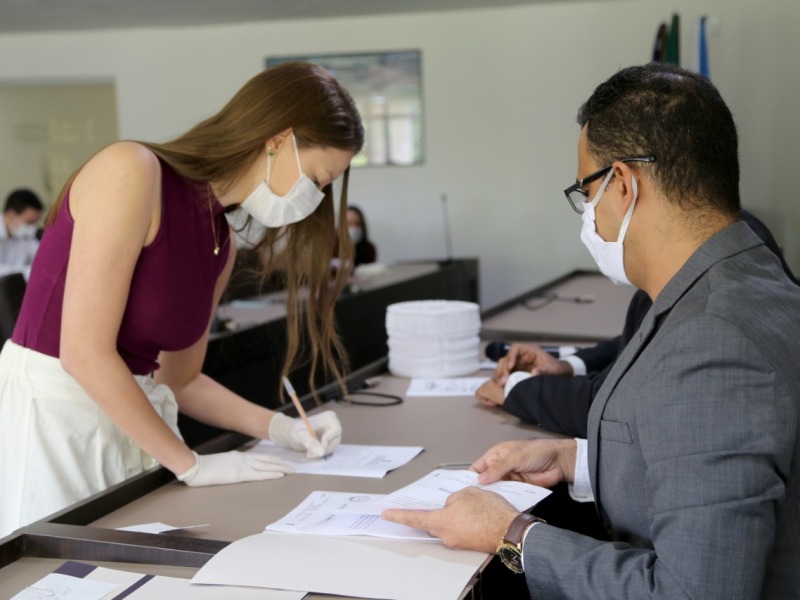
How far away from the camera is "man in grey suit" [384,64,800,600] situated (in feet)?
3.11

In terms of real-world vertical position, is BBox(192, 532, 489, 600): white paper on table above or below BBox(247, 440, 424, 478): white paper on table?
above

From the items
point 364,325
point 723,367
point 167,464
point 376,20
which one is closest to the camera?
point 723,367

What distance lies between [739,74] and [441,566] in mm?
6700

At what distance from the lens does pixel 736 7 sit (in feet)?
22.7

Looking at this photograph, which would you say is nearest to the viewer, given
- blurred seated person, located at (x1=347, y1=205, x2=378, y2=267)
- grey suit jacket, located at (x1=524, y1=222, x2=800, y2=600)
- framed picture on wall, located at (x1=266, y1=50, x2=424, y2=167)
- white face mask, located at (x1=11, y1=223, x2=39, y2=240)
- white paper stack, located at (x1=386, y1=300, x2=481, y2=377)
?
grey suit jacket, located at (x1=524, y1=222, x2=800, y2=600)

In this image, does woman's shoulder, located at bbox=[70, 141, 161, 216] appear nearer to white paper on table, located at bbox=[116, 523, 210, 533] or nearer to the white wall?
white paper on table, located at bbox=[116, 523, 210, 533]

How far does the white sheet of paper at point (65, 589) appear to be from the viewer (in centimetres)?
109

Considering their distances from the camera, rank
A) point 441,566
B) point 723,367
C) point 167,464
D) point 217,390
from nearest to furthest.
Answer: point 723,367 → point 441,566 → point 167,464 → point 217,390

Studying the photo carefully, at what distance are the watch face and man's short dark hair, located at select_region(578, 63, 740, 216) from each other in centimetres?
48

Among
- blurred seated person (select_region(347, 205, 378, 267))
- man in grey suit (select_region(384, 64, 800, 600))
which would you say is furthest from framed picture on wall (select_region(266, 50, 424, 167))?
man in grey suit (select_region(384, 64, 800, 600))

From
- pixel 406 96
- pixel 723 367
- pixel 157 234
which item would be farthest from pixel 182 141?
pixel 406 96

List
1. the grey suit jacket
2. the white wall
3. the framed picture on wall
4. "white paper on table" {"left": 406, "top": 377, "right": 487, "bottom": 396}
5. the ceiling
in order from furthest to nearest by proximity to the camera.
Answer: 1. the framed picture on wall
2. the white wall
3. the ceiling
4. "white paper on table" {"left": 406, "top": 377, "right": 487, "bottom": 396}
5. the grey suit jacket

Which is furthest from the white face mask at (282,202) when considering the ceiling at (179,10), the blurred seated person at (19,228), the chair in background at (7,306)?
the blurred seated person at (19,228)

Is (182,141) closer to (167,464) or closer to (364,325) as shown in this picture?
(167,464)
